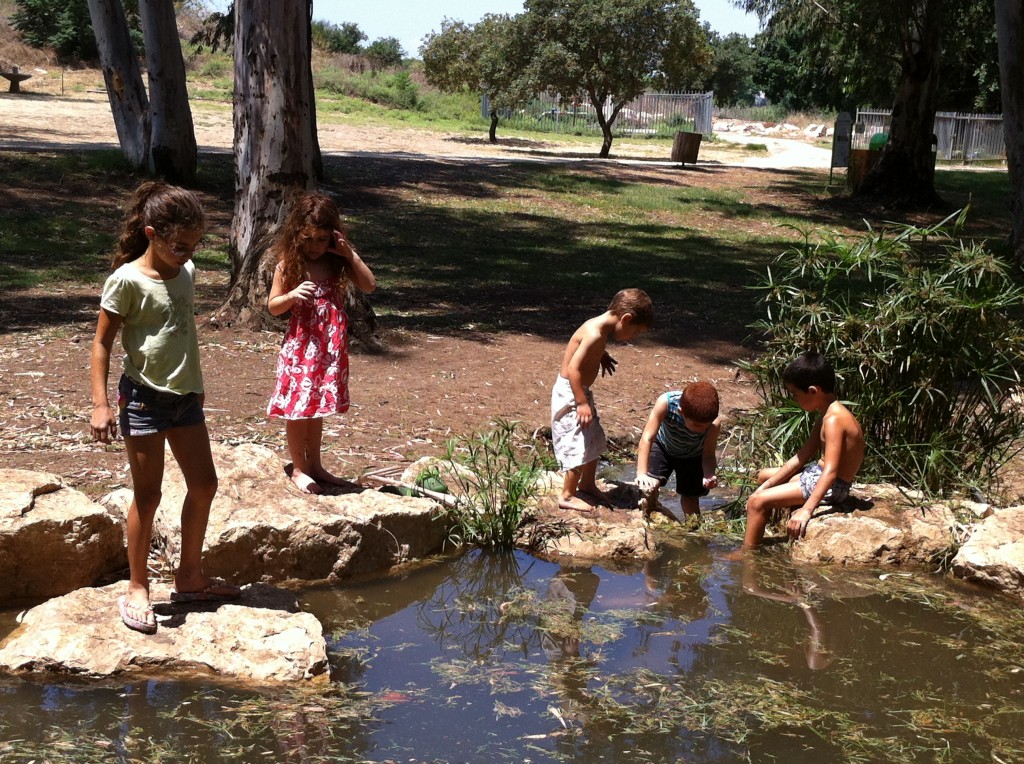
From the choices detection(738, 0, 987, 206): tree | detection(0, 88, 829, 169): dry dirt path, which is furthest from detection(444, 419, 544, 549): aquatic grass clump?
detection(738, 0, 987, 206): tree

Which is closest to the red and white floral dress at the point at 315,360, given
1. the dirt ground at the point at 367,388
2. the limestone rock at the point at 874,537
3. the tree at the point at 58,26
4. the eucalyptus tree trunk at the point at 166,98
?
the dirt ground at the point at 367,388

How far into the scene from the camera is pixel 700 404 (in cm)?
593

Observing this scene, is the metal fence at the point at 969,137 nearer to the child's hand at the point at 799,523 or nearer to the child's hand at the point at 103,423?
the child's hand at the point at 799,523

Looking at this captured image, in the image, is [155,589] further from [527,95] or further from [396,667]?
[527,95]

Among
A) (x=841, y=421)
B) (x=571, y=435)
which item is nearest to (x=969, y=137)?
(x=841, y=421)

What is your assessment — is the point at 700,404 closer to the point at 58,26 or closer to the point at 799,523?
the point at 799,523

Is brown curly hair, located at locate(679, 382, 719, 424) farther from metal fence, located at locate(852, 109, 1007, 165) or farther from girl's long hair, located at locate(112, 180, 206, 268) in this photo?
metal fence, located at locate(852, 109, 1007, 165)

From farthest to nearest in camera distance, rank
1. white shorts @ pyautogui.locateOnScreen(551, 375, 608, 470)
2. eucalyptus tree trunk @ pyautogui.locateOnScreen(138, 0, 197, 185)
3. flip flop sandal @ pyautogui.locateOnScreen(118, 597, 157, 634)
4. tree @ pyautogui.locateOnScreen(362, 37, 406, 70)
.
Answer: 1. tree @ pyautogui.locateOnScreen(362, 37, 406, 70)
2. eucalyptus tree trunk @ pyautogui.locateOnScreen(138, 0, 197, 185)
3. white shorts @ pyautogui.locateOnScreen(551, 375, 608, 470)
4. flip flop sandal @ pyautogui.locateOnScreen(118, 597, 157, 634)

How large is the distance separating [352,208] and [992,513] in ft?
40.7

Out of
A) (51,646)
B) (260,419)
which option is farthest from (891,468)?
(51,646)

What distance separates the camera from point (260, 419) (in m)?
7.08

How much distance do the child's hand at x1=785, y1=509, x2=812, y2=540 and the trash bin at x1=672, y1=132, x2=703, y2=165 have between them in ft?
72.3

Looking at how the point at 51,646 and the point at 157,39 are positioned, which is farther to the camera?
the point at 157,39

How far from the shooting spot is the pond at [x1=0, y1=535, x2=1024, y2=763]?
3.68m
